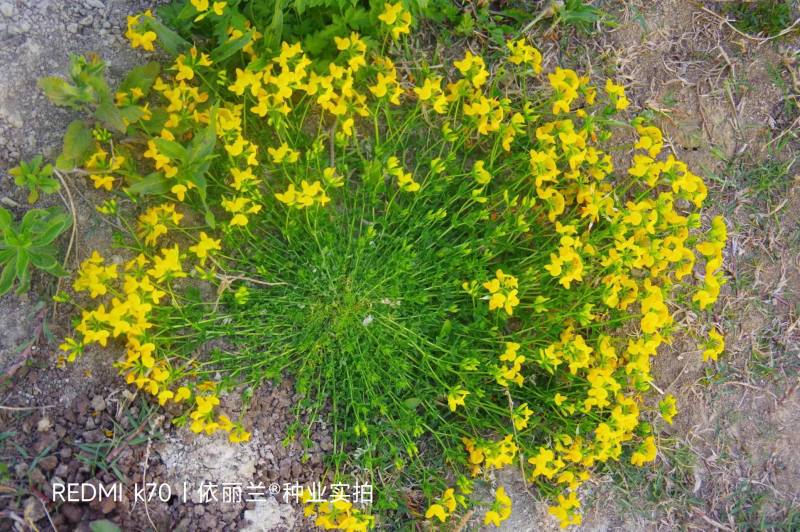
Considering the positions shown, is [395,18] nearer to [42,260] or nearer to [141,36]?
[141,36]

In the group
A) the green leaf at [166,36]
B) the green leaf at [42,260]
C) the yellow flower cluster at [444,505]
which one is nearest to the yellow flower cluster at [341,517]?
the yellow flower cluster at [444,505]

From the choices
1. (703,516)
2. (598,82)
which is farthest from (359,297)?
(703,516)

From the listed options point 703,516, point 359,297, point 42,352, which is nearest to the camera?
point 42,352

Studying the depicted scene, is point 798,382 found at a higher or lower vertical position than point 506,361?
lower

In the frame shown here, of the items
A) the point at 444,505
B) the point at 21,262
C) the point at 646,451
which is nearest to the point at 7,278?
the point at 21,262

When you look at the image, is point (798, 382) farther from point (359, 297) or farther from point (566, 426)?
point (359, 297)
